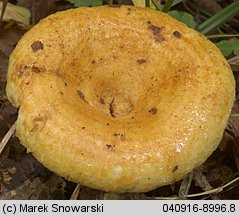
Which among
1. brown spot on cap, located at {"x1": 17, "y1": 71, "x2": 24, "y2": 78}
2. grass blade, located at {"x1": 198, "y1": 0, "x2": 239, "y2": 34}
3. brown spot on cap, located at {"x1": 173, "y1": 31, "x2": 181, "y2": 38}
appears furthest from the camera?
grass blade, located at {"x1": 198, "y1": 0, "x2": 239, "y2": 34}

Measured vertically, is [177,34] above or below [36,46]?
above

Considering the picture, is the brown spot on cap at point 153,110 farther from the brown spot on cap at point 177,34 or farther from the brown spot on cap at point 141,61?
the brown spot on cap at point 177,34

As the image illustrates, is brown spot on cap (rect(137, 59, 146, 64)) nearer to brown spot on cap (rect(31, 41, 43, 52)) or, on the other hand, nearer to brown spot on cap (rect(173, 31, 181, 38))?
brown spot on cap (rect(173, 31, 181, 38))

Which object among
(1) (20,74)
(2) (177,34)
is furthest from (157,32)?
(1) (20,74)

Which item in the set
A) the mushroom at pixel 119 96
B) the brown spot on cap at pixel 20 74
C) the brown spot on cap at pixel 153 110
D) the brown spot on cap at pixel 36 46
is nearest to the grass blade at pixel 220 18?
the mushroom at pixel 119 96

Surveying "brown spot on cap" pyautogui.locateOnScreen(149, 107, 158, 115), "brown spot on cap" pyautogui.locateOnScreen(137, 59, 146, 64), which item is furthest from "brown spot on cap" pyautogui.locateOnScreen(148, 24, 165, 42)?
"brown spot on cap" pyautogui.locateOnScreen(149, 107, 158, 115)

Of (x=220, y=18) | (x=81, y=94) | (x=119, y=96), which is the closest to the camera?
(x=81, y=94)

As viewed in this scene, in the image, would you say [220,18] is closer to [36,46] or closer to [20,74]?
[36,46]

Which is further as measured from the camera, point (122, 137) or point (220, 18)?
point (220, 18)
